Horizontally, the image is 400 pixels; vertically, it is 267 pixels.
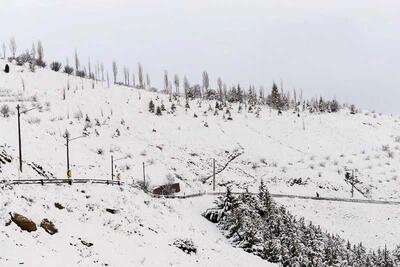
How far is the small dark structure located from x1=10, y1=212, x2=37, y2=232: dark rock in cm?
4414

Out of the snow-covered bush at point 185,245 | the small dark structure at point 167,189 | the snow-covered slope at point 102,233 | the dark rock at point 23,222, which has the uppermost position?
the dark rock at point 23,222

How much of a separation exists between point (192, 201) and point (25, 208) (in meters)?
37.0

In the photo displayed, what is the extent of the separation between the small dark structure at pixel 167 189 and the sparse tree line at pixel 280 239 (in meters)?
14.8

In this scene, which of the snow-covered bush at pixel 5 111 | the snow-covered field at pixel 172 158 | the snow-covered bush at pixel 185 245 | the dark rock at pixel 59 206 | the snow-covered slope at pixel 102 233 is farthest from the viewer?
the snow-covered bush at pixel 5 111

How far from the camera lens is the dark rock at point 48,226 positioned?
95.7 ft

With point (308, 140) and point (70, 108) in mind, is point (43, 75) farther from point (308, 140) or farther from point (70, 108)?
point (308, 140)

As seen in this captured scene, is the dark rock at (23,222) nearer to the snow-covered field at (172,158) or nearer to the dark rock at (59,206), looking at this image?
the snow-covered field at (172,158)

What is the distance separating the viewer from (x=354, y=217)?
244 ft

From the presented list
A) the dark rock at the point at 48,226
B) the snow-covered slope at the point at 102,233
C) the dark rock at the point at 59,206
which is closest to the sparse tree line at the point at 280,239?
the snow-covered slope at the point at 102,233

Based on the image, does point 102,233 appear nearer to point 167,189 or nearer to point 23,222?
point 23,222

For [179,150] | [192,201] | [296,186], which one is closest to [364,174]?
[296,186]

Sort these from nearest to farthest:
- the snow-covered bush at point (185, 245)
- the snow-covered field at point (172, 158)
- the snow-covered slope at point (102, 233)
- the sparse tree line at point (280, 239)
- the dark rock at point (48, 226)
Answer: the snow-covered slope at point (102, 233) < the dark rock at point (48, 226) < the snow-covered field at point (172, 158) < the snow-covered bush at point (185, 245) < the sparse tree line at point (280, 239)

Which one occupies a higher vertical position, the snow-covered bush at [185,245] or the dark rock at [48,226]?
the dark rock at [48,226]

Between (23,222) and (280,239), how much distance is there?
1296 inches
